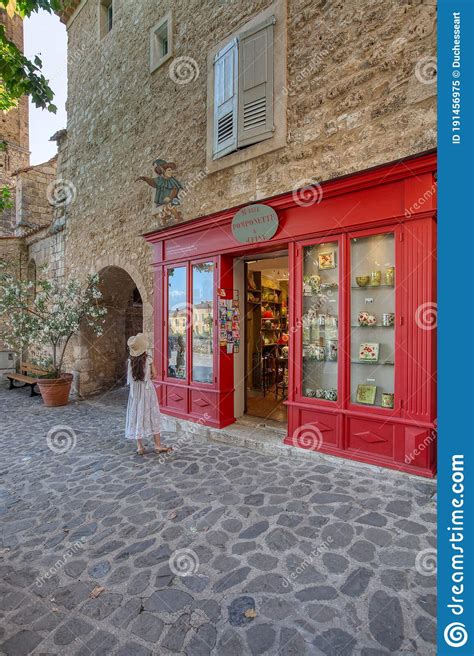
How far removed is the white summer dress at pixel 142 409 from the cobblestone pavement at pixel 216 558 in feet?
1.24

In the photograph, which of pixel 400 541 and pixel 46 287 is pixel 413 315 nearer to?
pixel 400 541

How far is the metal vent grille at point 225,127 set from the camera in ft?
17.6

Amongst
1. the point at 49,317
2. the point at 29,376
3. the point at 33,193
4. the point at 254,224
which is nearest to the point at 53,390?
the point at 49,317

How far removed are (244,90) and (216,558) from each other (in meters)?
5.77

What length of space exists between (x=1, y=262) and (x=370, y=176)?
11024 mm

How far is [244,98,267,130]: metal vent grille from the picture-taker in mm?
4957

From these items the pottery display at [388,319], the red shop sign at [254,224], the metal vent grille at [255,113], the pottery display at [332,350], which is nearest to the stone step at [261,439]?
the pottery display at [332,350]

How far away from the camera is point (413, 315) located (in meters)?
3.69

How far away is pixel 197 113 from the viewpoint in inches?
235

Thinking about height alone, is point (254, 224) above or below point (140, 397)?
above

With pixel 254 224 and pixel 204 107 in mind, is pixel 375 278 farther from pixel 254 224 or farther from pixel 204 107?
pixel 204 107

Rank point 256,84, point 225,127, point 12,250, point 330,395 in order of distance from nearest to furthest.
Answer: point 330,395
point 256,84
point 225,127
point 12,250

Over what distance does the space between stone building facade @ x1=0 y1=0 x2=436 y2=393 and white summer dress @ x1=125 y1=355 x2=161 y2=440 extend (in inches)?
93.8

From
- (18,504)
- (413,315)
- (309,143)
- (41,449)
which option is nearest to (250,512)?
(18,504)
